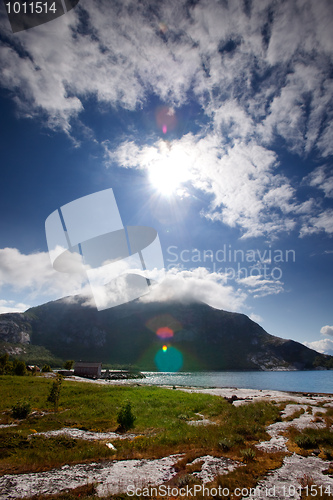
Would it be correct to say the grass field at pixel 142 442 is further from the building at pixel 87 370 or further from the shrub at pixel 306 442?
the building at pixel 87 370

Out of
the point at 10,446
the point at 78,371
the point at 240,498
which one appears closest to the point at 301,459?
the point at 240,498

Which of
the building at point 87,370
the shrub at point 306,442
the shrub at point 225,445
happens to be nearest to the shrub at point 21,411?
the shrub at point 225,445

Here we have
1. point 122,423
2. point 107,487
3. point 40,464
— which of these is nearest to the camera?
point 107,487

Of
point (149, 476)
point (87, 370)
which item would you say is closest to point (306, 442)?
point (149, 476)

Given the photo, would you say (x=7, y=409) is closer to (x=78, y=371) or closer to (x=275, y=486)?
(x=275, y=486)

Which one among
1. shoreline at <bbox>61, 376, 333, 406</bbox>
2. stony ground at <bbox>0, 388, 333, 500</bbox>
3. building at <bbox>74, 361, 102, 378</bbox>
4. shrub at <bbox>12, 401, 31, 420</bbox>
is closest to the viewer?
stony ground at <bbox>0, 388, 333, 500</bbox>

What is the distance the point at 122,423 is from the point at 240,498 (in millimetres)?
13742

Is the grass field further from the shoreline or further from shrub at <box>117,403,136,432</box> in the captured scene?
the shoreline

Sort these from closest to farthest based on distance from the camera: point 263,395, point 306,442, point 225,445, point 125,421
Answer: point 225,445 < point 306,442 < point 125,421 < point 263,395

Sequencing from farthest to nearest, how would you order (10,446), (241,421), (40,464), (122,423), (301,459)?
(241,421) → (122,423) → (10,446) → (301,459) → (40,464)

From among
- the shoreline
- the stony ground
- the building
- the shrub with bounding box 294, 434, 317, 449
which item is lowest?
the building

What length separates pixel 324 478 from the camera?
33.5 feet

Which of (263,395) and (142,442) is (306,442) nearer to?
(142,442)

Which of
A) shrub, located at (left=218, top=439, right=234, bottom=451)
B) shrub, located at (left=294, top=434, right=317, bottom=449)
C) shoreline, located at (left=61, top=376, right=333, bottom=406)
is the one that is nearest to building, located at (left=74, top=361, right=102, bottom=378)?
shoreline, located at (left=61, top=376, right=333, bottom=406)
